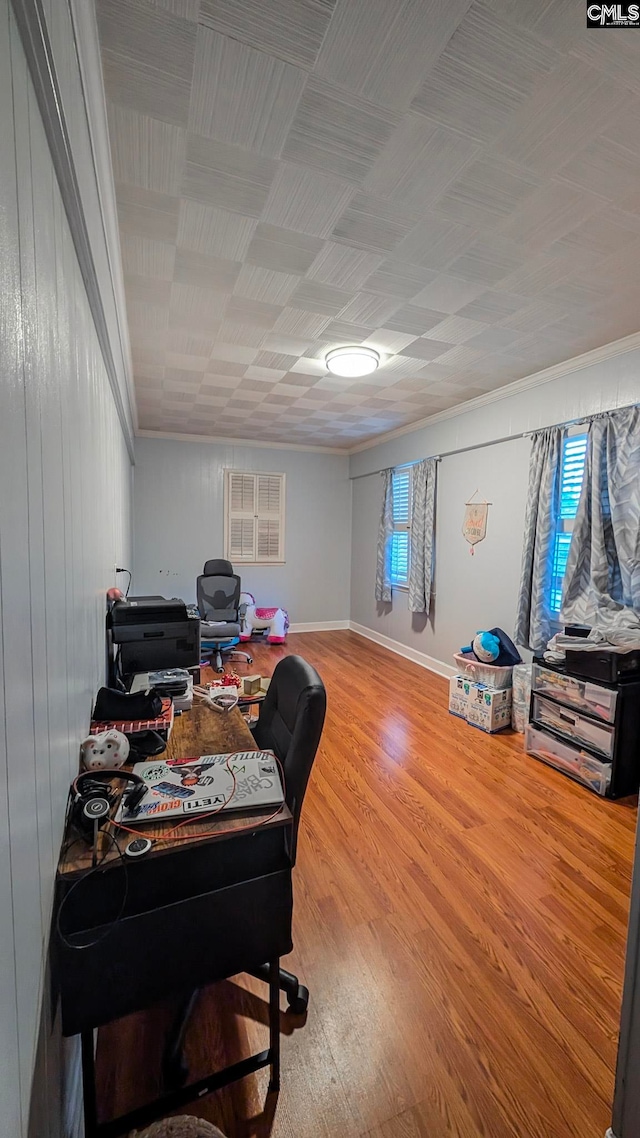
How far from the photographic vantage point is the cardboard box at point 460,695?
11.4 ft

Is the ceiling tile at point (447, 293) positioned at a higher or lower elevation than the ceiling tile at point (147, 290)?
lower

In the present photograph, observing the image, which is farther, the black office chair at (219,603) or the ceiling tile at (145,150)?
the black office chair at (219,603)

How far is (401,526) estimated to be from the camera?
17.4 ft

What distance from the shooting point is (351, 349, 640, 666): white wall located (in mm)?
2990

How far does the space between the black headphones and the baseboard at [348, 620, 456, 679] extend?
3.48m

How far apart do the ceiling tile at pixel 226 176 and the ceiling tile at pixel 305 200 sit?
1.5 inches

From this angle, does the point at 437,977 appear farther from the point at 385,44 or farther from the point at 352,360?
the point at 352,360

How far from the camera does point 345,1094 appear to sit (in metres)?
1.15

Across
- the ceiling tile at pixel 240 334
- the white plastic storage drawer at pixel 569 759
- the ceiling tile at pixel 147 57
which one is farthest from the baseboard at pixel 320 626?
the ceiling tile at pixel 147 57

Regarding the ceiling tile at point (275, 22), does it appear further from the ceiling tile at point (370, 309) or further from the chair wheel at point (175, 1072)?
the chair wheel at point (175, 1072)

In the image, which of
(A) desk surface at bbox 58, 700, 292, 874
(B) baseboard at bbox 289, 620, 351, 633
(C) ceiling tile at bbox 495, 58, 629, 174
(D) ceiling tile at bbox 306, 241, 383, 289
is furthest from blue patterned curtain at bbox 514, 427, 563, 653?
(B) baseboard at bbox 289, 620, 351, 633

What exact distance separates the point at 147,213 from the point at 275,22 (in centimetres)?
87

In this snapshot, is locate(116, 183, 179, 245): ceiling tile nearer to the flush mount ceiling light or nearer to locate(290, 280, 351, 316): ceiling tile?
locate(290, 280, 351, 316): ceiling tile

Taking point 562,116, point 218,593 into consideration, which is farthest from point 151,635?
point 218,593
